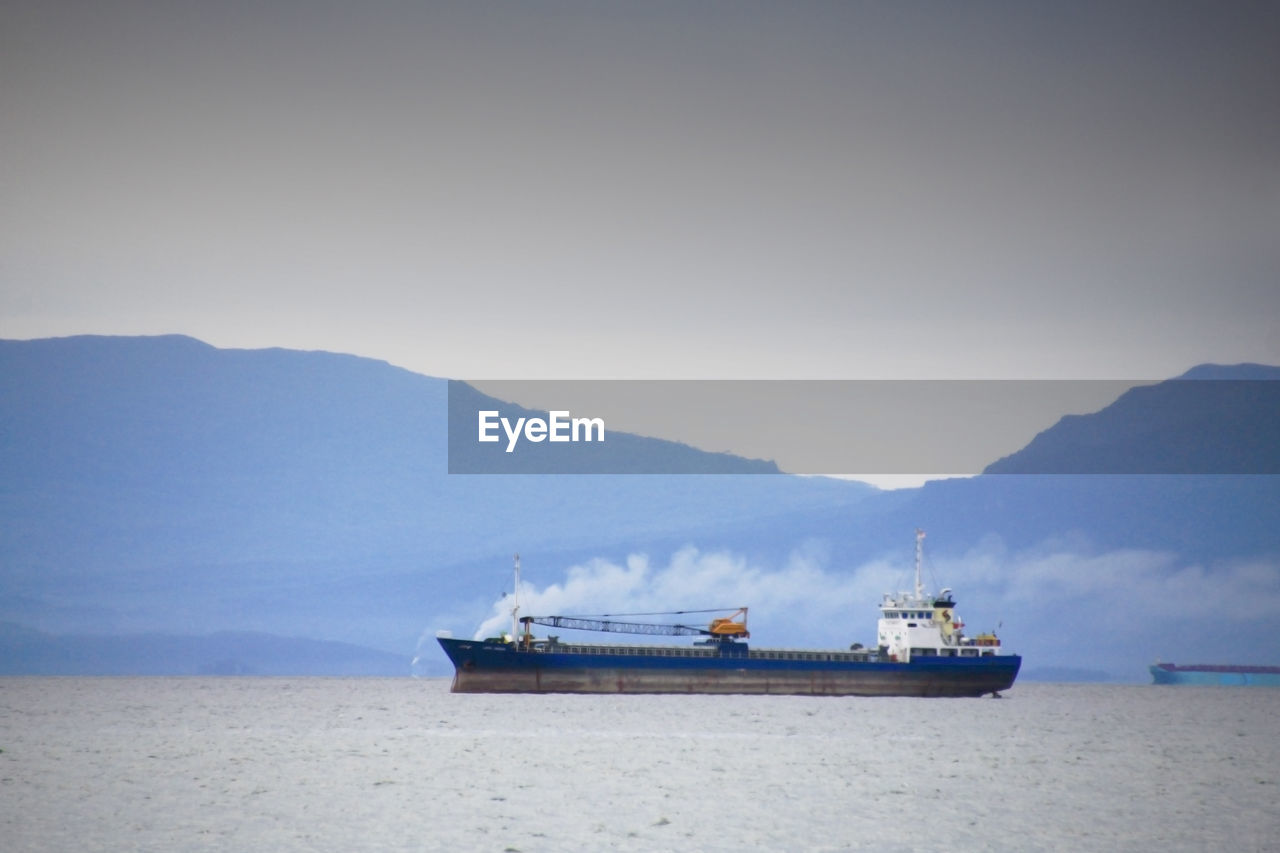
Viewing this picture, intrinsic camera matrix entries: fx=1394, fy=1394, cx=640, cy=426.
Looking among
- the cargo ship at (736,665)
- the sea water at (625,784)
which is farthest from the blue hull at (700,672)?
the sea water at (625,784)

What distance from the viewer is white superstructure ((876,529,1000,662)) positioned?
94.9m

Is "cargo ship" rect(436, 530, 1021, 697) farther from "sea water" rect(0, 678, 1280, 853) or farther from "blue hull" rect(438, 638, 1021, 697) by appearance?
"sea water" rect(0, 678, 1280, 853)

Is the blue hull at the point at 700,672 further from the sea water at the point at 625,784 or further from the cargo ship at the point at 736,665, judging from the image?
the sea water at the point at 625,784

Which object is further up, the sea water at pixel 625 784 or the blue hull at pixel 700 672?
the blue hull at pixel 700 672

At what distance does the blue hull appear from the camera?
9238 centimetres

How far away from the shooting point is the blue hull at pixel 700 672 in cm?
9238

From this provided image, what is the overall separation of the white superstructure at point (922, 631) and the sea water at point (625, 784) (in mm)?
26265

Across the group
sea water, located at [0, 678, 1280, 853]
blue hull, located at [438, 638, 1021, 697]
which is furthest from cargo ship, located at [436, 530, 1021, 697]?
sea water, located at [0, 678, 1280, 853]

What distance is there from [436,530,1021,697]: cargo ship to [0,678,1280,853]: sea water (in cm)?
2382

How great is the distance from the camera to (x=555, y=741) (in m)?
51.4

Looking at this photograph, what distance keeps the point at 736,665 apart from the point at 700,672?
253 centimetres

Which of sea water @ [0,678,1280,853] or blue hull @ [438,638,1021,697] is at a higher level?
blue hull @ [438,638,1021,697]

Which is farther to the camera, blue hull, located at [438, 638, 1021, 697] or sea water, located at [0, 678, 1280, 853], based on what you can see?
blue hull, located at [438, 638, 1021, 697]

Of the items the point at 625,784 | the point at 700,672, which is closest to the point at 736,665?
the point at 700,672
